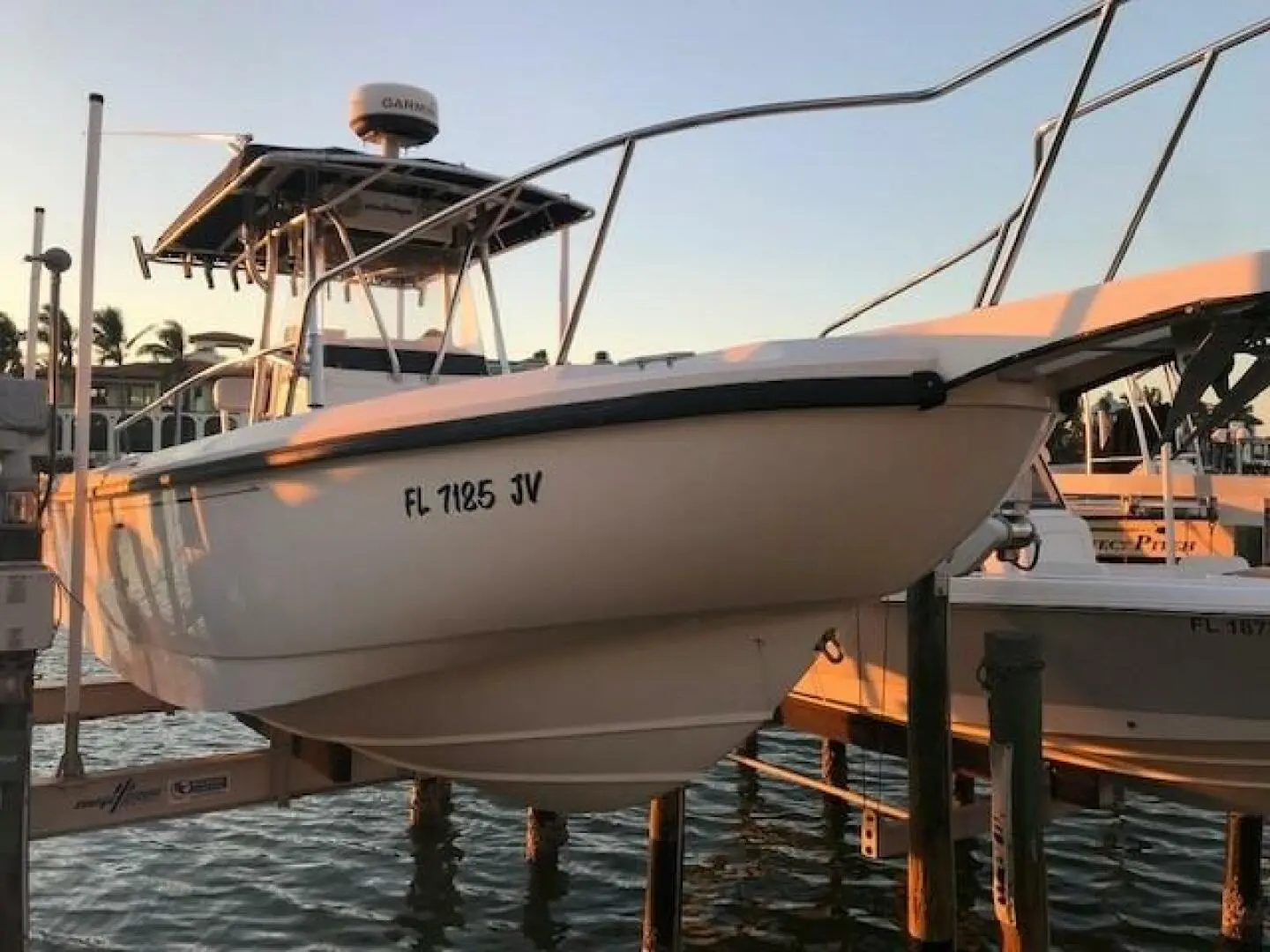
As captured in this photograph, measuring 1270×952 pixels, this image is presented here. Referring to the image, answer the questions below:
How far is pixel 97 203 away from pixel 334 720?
259cm

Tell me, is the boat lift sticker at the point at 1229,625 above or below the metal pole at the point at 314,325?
below

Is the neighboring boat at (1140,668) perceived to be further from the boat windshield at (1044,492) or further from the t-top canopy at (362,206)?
the t-top canopy at (362,206)

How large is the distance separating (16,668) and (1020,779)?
3.97 meters

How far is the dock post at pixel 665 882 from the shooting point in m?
5.96

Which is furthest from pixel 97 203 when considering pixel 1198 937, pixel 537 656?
pixel 1198 937

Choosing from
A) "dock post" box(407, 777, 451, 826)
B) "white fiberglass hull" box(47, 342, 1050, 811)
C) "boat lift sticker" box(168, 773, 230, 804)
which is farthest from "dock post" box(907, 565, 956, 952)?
"dock post" box(407, 777, 451, 826)

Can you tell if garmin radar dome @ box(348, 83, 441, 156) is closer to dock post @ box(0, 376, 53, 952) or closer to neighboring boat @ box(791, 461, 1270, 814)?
dock post @ box(0, 376, 53, 952)

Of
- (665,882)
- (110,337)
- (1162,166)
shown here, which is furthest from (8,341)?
(1162,166)

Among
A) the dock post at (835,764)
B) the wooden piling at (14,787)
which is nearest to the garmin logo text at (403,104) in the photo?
the wooden piling at (14,787)

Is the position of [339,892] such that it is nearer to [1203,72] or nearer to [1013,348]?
[1013,348]

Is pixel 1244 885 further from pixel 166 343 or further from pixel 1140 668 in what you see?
pixel 166 343

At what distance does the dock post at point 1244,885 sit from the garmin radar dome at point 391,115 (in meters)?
5.76

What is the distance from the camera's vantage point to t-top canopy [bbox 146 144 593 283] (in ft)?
19.7

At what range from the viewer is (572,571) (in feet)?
12.9
